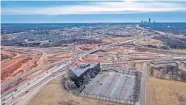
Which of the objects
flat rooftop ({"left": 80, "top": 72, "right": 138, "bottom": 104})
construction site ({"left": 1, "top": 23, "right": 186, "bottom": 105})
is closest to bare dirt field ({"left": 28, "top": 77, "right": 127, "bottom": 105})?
construction site ({"left": 1, "top": 23, "right": 186, "bottom": 105})

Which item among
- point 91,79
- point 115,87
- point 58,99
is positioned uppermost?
point 91,79

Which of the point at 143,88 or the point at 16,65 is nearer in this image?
the point at 143,88

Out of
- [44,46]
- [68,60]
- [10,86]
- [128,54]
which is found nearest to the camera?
[10,86]

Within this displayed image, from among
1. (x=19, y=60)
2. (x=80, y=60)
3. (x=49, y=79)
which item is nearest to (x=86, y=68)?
(x=49, y=79)

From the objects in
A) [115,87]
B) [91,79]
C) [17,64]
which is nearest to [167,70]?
[115,87]

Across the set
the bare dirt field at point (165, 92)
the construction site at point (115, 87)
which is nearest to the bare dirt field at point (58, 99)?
the construction site at point (115, 87)

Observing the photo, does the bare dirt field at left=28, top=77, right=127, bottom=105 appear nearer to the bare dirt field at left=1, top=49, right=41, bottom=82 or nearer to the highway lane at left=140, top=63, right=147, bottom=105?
the highway lane at left=140, top=63, right=147, bottom=105

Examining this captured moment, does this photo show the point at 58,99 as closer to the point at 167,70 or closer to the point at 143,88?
the point at 143,88

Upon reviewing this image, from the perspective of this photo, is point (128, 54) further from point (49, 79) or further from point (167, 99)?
point (167, 99)
